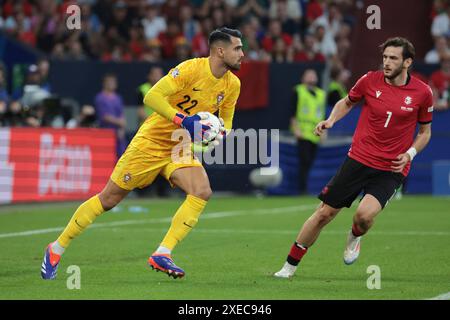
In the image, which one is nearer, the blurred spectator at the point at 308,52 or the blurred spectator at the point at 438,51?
the blurred spectator at the point at 438,51

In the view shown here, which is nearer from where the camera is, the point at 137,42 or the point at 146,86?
the point at 146,86

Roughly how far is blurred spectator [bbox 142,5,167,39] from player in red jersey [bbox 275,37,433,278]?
1520 cm

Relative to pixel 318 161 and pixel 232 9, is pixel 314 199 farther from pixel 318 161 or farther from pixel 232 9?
pixel 232 9

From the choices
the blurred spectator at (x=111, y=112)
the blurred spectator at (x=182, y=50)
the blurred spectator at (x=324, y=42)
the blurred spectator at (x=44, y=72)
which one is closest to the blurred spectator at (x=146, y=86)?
the blurred spectator at (x=111, y=112)

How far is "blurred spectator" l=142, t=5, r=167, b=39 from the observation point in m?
24.9

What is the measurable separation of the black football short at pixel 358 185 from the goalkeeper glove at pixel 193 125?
1300mm

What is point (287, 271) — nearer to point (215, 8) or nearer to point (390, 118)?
point (390, 118)

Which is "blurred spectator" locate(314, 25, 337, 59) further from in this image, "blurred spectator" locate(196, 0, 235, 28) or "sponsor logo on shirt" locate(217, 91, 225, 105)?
"sponsor logo on shirt" locate(217, 91, 225, 105)

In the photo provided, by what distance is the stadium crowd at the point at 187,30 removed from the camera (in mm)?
23391

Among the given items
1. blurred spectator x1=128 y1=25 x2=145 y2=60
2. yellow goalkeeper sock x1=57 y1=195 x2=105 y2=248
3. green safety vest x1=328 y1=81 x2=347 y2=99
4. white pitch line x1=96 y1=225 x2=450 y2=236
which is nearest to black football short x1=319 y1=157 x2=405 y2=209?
yellow goalkeeper sock x1=57 y1=195 x2=105 y2=248

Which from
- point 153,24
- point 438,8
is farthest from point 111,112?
point 438,8

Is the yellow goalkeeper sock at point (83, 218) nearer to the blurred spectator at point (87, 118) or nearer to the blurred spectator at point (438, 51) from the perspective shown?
the blurred spectator at point (87, 118)

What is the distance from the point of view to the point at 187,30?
82.0 ft

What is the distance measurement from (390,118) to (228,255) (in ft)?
9.28
